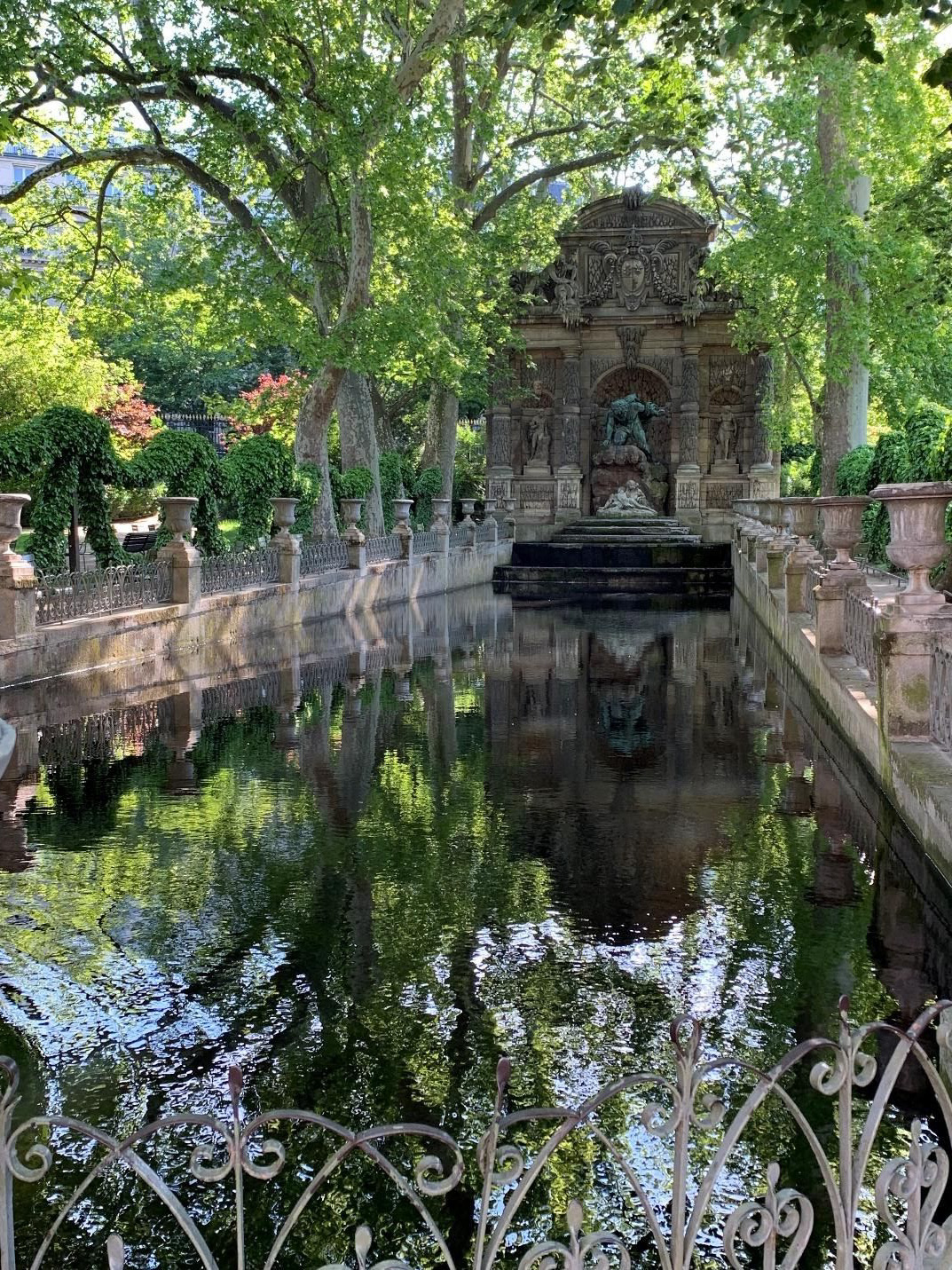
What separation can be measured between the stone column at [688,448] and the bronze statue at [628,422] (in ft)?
3.26

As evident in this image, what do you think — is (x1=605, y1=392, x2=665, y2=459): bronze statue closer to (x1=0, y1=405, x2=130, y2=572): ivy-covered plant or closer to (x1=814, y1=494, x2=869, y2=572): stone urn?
(x1=0, y1=405, x2=130, y2=572): ivy-covered plant

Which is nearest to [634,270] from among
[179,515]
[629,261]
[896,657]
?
[629,261]

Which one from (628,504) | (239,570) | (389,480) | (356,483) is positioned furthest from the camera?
(628,504)

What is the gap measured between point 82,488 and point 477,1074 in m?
14.9

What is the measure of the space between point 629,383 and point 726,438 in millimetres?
3578

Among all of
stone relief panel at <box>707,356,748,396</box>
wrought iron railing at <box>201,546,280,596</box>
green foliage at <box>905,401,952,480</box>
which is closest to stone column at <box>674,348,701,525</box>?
stone relief panel at <box>707,356,748,396</box>

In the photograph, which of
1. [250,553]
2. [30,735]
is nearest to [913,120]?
[250,553]

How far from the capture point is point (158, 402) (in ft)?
175

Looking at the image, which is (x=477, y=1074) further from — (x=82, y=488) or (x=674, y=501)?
(x=674, y=501)

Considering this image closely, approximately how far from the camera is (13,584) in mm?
14617

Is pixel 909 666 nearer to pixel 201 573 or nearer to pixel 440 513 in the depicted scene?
pixel 201 573

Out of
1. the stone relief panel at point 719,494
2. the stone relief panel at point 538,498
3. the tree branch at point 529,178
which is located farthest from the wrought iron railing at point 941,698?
the stone relief panel at point 538,498

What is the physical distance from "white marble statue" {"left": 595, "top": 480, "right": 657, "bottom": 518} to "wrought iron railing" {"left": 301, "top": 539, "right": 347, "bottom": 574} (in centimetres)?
1626

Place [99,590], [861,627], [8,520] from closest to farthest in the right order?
[861,627] < [8,520] < [99,590]
